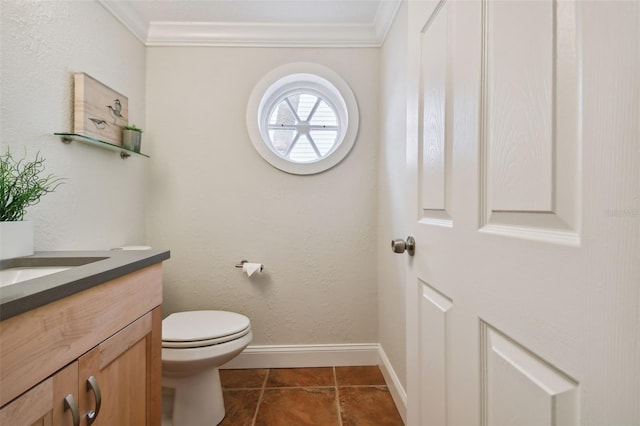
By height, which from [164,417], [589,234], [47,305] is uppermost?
[589,234]

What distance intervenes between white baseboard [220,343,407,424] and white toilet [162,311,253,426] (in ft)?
1.32

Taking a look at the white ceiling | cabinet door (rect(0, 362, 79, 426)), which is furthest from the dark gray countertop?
the white ceiling

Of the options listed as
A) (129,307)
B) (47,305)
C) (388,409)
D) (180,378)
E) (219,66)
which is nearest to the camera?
(47,305)

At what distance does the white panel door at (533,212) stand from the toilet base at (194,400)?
1.05 m

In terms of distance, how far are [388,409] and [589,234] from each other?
1447mm

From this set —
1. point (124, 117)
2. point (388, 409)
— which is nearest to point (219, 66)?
point (124, 117)

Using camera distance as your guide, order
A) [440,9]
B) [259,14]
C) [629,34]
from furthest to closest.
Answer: [259,14]
[440,9]
[629,34]

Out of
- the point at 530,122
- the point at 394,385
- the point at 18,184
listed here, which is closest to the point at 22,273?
the point at 18,184

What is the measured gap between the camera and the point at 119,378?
74cm

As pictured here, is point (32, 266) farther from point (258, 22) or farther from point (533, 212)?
point (258, 22)

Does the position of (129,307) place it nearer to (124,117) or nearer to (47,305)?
(47,305)

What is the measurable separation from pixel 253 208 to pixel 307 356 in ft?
3.32

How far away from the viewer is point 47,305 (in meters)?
0.54

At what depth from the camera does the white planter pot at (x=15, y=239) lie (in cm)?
84
